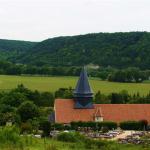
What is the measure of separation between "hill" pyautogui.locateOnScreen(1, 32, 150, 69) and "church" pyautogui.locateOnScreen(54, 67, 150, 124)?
7684 centimetres

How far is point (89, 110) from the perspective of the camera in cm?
5872

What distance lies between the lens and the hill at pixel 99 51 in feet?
470

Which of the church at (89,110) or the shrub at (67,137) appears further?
the church at (89,110)

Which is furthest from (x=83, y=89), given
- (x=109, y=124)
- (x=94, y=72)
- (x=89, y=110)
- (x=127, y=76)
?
(x=94, y=72)

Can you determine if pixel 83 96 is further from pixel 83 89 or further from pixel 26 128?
pixel 26 128

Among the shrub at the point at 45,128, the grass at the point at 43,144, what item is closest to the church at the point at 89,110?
the shrub at the point at 45,128

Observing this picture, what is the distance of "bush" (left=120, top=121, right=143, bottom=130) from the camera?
56062mm

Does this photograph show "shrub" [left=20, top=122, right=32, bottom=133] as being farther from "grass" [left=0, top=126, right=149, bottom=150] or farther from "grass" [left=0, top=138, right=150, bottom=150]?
"grass" [left=0, top=126, right=149, bottom=150]

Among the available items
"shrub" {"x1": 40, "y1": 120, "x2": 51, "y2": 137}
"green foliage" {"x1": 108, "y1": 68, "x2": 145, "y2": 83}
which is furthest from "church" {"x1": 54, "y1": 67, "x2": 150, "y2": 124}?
"green foliage" {"x1": 108, "y1": 68, "x2": 145, "y2": 83}

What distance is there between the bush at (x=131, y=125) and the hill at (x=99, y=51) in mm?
79677

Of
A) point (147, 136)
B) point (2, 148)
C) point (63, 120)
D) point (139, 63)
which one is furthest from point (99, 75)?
point (2, 148)

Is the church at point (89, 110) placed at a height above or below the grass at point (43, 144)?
above

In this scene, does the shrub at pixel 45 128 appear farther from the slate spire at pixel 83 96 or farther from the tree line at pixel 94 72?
the tree line at pixel 94 72

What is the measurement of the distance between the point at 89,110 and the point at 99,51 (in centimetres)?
9728
